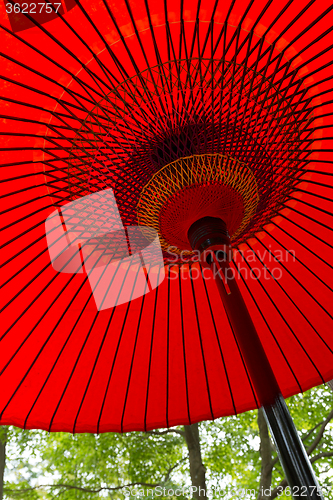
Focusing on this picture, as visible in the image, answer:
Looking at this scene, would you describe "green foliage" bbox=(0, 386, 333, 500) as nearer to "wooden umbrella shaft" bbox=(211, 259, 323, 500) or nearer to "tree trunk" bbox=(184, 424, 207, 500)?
"tree trunk" bbox=(184, 424, 207, 500)

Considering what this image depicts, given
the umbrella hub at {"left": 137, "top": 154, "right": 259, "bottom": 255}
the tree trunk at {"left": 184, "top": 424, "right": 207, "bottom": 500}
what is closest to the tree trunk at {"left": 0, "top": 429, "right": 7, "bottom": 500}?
the tree trunk at {"left": 184, "top": 424, "right": 207, "bottom": 500}

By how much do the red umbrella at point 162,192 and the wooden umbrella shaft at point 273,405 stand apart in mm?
43

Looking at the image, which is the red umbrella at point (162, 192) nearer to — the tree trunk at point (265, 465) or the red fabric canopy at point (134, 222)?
the red fabric canopy at point (134, 222)

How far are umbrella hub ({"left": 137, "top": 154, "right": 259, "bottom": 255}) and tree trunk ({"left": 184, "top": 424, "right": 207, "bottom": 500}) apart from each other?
4.64 metres

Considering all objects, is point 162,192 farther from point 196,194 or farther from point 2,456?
point 2,456

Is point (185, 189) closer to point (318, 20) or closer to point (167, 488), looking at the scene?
point (318, 20)

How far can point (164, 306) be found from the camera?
2.37 meters

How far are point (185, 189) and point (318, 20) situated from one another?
88 centimetres

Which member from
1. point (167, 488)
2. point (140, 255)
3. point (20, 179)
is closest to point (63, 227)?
point (20, 179)

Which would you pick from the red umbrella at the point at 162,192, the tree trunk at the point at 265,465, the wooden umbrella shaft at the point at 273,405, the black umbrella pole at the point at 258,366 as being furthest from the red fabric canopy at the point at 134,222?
the tree trunk at the point at 265,465

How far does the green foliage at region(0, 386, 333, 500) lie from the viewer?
6.37m

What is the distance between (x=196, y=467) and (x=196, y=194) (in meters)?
5.11

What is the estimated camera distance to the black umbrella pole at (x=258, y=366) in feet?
4.07

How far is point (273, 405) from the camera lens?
1.38m
